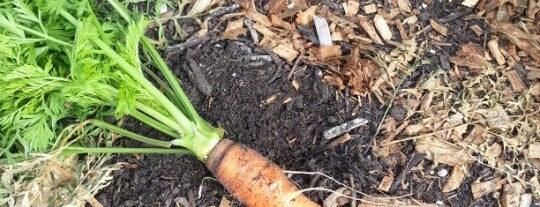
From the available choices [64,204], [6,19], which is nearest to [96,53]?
[6,19]

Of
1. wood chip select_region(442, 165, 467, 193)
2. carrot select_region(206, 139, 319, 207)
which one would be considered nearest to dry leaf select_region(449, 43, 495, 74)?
wood chip select_region(442, 165, 467, 193)

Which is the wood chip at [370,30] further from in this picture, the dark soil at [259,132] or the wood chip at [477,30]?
the wood chip at [477,30]

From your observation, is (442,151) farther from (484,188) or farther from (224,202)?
(224,202)

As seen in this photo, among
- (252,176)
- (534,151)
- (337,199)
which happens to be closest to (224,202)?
(252,176)

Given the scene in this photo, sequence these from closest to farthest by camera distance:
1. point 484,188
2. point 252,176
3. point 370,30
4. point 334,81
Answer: point 252,176
point 484,188
point 334,81
point 370,30

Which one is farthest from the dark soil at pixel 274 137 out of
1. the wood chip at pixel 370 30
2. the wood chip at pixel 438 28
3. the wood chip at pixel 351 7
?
the wood chip at pixel 351 7
